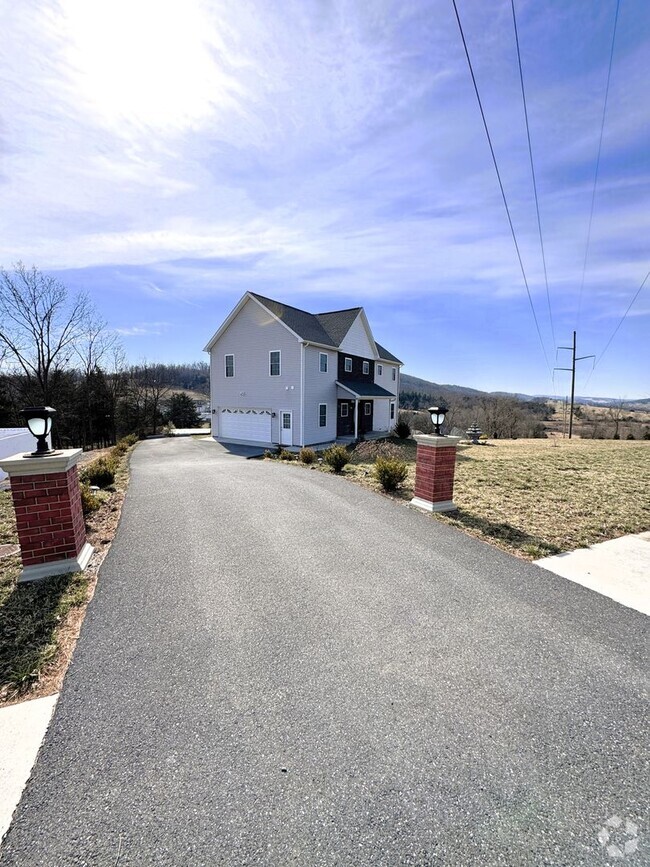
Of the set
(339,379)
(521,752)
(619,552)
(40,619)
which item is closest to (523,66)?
(619,552)

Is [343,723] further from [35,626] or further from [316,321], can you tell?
[316,321]

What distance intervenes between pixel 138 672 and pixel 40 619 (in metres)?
1.27

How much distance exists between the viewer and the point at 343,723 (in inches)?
86.4

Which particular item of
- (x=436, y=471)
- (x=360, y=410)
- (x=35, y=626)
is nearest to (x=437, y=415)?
(x=436, y=471)

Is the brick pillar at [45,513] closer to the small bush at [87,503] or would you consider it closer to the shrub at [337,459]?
the small bush at [87,503]

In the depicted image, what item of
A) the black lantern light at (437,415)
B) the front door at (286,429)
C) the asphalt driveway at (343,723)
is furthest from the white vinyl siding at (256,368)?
the asphalt driveway at (343,723)

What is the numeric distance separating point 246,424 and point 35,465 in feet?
54.4

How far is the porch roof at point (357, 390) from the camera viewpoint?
20031 mm

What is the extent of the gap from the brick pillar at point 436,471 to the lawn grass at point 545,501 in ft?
0.85

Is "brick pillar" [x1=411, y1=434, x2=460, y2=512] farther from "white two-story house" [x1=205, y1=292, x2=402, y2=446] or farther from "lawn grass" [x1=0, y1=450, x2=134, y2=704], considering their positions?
"white two-story house" [x1=205, y1=292, x2=402, y2=446]

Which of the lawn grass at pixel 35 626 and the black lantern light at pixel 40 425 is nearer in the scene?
the lawn grass at pixel 35 626

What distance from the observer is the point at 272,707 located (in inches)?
90.7

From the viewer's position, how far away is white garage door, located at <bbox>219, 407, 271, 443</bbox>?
763 inches

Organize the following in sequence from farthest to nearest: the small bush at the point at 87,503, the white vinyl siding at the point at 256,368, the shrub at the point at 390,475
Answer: the white vinyl siding at the point at 256,368 < the shrub at the point at 390,475 < the small bush at the point at 87,503
